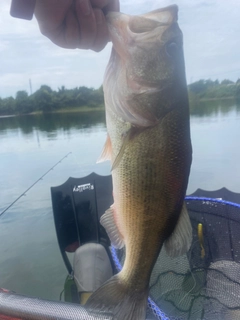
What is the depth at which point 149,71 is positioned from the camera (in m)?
1.37

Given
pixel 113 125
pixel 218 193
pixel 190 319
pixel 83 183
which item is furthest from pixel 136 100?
pixel 83 183

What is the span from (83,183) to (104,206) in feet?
1.22

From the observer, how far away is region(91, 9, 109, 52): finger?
1.29m

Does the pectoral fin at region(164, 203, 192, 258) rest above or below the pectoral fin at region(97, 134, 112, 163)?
below

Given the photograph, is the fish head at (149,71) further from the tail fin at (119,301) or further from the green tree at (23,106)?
the green tree at (23,106)

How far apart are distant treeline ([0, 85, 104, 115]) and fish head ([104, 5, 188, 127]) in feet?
20.3

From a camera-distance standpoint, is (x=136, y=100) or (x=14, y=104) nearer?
(x=136, y=100)

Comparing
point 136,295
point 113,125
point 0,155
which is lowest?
point 0,155

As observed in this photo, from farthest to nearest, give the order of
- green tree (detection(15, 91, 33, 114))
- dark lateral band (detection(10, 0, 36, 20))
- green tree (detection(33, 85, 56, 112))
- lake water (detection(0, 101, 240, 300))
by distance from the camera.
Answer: green tree (detection(15, 91, 33, 114)) < green tree (detection(33, 85, 56, 112)) < lake water (detection(0, 101, 240, 300)) < dark lateral band (detection(10, 0, 36, 20))

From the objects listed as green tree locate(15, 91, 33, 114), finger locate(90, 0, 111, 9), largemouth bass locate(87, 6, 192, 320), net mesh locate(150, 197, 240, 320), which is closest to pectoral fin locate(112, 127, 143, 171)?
largemouth bass locate(87, 6, 192, 320)

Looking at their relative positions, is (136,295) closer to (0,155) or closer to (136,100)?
(136,100)

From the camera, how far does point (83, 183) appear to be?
3922 mm

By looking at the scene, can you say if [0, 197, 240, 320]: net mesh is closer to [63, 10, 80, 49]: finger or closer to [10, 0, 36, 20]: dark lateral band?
[63, 10, 80, 49]: finger

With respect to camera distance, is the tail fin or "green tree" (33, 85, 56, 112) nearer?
the tail fin
